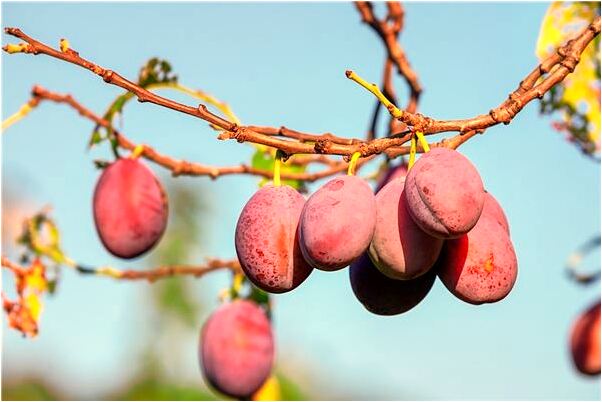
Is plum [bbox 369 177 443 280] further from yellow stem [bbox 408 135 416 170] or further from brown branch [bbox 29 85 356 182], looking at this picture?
brown branch [bbox 29 85 356 182]

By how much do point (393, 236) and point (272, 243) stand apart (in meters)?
0.16

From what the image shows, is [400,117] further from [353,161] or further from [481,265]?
[481,265]

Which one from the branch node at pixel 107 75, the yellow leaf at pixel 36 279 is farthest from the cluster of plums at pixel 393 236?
the yellow leaf at pixel 36 279

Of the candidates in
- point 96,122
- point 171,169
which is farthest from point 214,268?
point 96,122

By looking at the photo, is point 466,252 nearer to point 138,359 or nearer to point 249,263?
point 249,263

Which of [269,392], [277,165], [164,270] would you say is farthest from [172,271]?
[277,165]

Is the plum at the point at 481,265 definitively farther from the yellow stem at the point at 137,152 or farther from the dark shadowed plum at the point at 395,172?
the yellow stem at the point at 137,152

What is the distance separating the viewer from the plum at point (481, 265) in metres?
1.23

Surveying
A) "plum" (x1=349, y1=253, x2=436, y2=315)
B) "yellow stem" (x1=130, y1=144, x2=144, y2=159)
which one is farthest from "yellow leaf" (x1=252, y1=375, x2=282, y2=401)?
"plum" (x1=349, y1=253, x2=436, y2=315)

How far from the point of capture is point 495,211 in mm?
1292

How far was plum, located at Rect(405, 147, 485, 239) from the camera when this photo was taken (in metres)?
1.15

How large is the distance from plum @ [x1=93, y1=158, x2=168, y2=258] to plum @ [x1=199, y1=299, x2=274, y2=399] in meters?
0.31

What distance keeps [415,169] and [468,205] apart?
0.08m

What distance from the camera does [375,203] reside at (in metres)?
1.24
